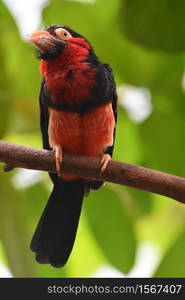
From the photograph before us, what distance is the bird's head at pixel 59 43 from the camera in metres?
3.15

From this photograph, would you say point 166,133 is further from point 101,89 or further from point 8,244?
point 8,244

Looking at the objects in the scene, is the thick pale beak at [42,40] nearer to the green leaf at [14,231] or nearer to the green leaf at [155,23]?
the green leaf at [155,23]

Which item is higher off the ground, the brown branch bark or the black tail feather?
the brown branch bark

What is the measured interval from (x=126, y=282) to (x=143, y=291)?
144 mm

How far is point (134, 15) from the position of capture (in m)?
2.73

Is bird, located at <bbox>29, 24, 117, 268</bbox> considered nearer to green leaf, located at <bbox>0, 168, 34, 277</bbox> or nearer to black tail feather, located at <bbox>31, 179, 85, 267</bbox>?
black tail feather, located at <bbox>31, 179, 85, 267</bbox>

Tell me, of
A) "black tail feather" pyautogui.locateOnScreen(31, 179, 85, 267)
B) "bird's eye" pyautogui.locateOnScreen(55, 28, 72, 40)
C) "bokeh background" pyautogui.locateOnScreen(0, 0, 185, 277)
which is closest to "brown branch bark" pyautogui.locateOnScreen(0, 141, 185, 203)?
"bokeh background" pyautogui.locateOnScreen(0, 0, 185, 277)

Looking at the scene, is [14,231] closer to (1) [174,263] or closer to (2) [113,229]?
(2) [113,229]

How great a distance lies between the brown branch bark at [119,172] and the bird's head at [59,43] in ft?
2.89

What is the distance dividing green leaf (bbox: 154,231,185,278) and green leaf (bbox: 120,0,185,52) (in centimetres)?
104

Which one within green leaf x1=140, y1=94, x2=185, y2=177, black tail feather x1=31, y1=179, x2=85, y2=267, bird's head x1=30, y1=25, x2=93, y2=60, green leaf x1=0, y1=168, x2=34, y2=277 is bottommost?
black tail feather x1=31, y1=179, x2=85, y2=267

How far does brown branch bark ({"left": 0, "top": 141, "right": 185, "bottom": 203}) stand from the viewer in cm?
238

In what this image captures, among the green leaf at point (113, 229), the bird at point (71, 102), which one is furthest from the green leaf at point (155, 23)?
the green leaf at point (113, 229)

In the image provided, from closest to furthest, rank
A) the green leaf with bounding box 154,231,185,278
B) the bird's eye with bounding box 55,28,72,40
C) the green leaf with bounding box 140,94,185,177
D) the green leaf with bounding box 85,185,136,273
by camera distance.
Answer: the green leaf with bounding box 154,231,185,278, the green leaf with bounding box 85,185,136,273, the green leaf with bounding box 140,94,185,177, the bird's eye with bounding box 55,28,72,40
